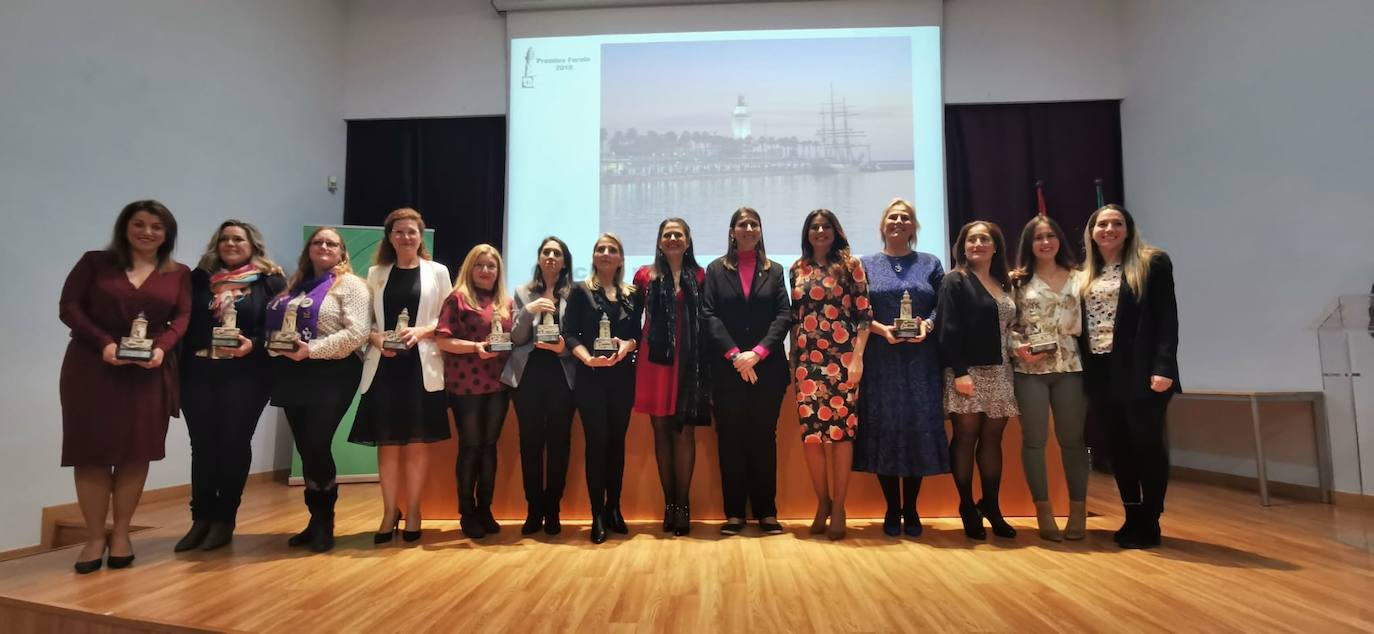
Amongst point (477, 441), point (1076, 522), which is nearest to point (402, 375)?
point (477, 441)

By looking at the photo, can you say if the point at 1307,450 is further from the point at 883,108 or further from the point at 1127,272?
the point at 883,108

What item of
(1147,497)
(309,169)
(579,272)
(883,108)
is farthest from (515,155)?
(1147,497)

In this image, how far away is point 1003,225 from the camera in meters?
5.76

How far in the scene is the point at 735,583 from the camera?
7.55 feet

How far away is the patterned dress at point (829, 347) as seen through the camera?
9.64 ft

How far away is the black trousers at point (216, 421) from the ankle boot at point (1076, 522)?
358 cm

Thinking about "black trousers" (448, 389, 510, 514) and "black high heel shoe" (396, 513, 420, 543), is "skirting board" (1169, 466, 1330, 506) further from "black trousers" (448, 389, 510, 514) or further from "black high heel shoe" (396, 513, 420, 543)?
"black high heel shoe" (396, 513, 420, 543)

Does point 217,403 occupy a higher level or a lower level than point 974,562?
higher

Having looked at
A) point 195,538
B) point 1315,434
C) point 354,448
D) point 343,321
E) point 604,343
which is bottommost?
point 195,538

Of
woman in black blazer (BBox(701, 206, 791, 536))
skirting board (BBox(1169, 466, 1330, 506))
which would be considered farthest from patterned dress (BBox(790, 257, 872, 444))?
skirting board (BBox(1169, 466, 1330, 506))

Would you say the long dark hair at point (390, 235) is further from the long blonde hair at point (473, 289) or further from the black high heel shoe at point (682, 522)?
the black high heel shoe at point (682, 522)

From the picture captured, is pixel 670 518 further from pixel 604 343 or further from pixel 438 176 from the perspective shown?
pixel 438 176

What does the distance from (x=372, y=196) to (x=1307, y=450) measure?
7356 mm

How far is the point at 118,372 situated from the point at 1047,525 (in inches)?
151
